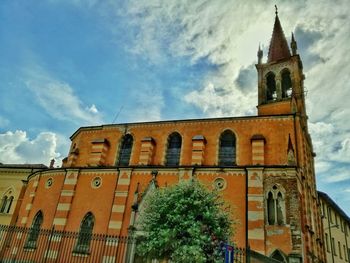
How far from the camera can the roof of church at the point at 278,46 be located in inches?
1135

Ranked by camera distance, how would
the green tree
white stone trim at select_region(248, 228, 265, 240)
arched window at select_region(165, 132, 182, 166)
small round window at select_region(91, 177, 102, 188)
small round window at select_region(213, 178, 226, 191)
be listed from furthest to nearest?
arched window at select_region(165, 132, 182, 166), small round window at select_region(91, 177, 102, 188), small round window at select_region(213, 178, 226, 191), white stone trim at select_region(248, 228, 265, 240), the green tree

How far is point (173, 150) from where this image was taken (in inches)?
968

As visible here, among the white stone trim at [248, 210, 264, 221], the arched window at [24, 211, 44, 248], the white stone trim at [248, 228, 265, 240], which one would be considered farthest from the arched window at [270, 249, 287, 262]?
the arched window at [24, 211, 44, 248]

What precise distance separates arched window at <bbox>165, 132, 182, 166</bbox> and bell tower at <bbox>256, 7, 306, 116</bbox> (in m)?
7.58

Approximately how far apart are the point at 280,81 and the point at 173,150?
11568mm

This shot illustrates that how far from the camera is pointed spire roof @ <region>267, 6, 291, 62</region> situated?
28831 mm

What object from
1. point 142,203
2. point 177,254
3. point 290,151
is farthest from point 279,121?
point 177,254

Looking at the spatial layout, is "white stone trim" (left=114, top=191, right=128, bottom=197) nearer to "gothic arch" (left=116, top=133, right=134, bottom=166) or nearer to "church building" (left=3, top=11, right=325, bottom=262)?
"church building" (left=3, top=11, right=325, bottom=262)

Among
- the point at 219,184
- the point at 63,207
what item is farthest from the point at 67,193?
the point at 219,184

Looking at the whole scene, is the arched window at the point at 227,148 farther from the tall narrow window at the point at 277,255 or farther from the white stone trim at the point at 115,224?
the white stone trim at the point at 115,224

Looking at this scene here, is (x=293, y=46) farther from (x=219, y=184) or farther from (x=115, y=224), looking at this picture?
(x=115, y=224)

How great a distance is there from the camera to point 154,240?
14023 millimetres

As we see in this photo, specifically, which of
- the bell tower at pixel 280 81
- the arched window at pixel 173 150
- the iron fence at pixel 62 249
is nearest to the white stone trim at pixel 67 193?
the iron fence at pixel 62 249

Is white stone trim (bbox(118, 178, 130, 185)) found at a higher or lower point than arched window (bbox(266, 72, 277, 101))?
lower
